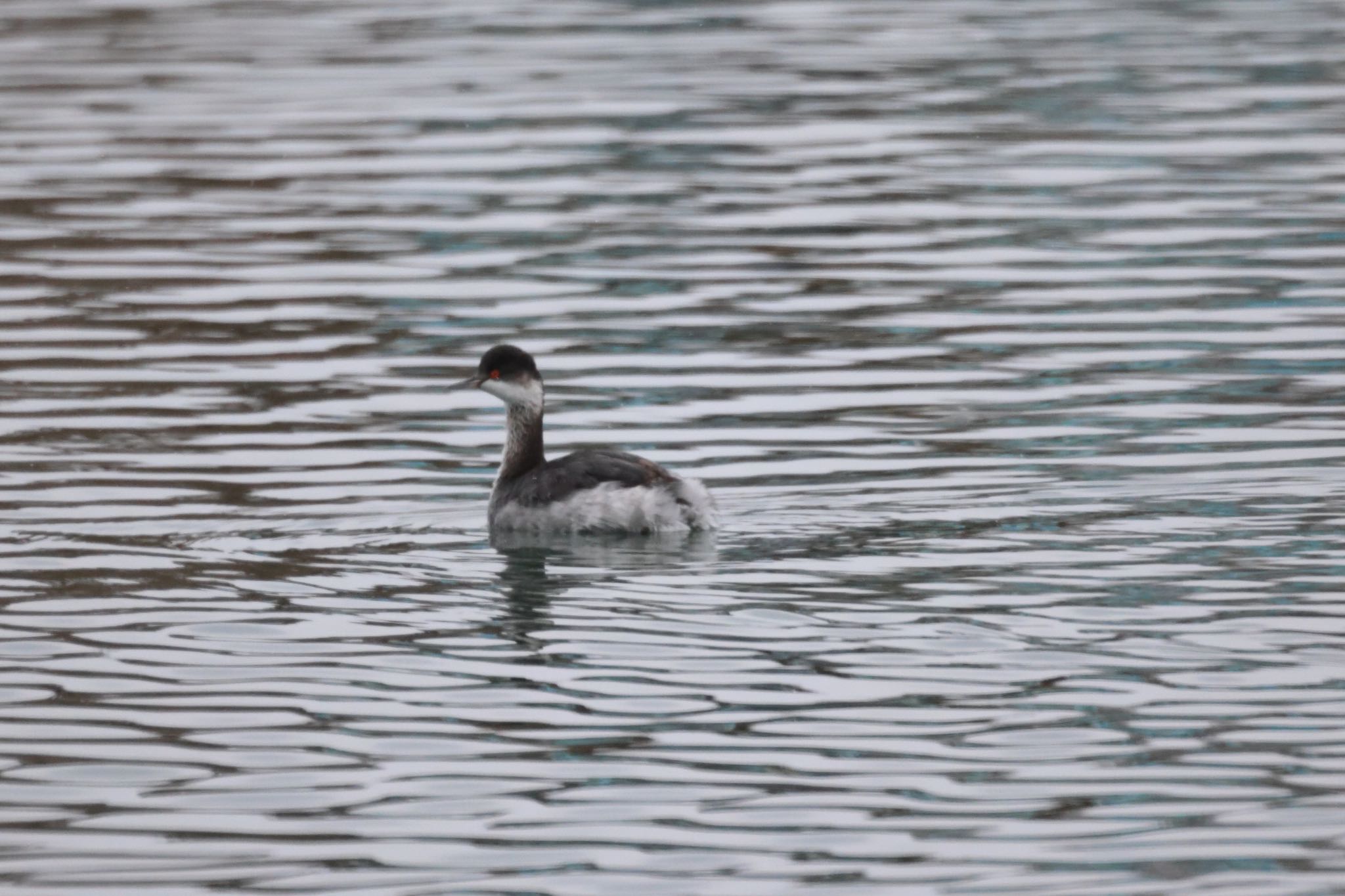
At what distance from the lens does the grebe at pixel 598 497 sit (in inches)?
496

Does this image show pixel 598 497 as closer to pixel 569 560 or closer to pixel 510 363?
pixel 569 560

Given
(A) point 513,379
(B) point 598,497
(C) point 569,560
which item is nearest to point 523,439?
(A) point 513,379

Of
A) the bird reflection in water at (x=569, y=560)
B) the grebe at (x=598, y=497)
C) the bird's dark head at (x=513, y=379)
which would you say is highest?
the bird's dark head at (x=513, y=379)

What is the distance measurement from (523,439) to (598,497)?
3.41 feet

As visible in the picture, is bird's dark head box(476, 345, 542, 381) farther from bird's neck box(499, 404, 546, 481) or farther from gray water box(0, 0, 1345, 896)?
gray water box(0, 0, 1345, 896)

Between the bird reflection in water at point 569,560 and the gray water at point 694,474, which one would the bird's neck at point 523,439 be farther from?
the bird reflection in water at point 569,560

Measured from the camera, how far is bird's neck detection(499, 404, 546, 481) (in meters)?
13.7

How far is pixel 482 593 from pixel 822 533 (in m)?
1.78

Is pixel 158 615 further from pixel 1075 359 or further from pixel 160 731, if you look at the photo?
pixel 1075 359

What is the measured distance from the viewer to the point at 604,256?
20.6 meters

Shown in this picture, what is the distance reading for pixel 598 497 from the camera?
42.3ft

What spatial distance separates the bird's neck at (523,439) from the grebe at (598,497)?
0.23 ft

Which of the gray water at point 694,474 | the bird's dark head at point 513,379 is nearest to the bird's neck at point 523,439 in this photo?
the bird's dark head at point 513,379

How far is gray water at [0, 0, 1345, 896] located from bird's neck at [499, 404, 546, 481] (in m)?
0.51
